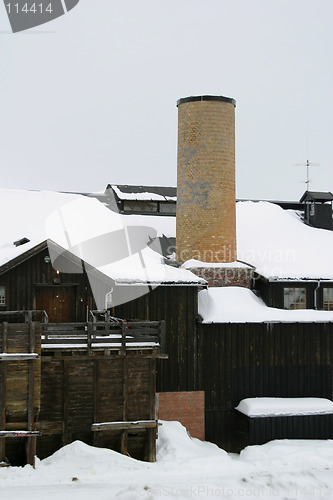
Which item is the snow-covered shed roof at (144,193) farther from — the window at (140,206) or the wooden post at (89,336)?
the wooden post at (89,336)

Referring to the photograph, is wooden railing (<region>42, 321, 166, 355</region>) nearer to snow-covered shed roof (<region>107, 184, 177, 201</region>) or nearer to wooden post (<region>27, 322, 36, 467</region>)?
wooden post (<region>27, 322, 36, 467</region>)

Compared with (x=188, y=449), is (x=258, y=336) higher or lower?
higher

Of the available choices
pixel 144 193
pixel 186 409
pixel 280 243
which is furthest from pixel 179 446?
pixel 144 193

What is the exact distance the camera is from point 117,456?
792 inches

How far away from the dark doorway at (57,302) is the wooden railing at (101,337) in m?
2.46

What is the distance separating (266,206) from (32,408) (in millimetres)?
22256

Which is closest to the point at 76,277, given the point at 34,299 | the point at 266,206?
the point at 34,299

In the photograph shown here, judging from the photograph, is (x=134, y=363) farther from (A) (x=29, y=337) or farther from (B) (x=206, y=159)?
(B) (x=206, y=159)

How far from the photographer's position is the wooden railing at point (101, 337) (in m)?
20.5

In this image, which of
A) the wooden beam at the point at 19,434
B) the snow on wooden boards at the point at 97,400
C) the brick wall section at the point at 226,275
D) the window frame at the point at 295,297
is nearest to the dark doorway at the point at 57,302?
the snow on wooden boards at the point at 97,400

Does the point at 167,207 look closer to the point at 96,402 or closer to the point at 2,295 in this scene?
the point at 2,295

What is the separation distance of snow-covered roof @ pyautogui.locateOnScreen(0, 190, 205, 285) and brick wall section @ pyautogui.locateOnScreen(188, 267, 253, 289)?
2.45 metres

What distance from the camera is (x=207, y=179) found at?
30141mm

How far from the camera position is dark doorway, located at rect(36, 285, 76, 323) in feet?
79.5
